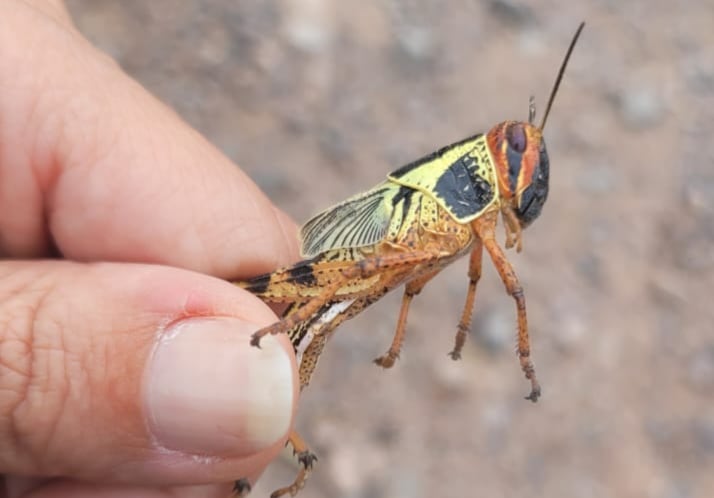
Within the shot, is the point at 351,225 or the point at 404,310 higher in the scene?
the point at 351,225

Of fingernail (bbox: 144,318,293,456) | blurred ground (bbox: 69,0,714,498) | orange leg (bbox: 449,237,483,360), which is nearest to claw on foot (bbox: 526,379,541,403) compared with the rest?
orange leg (bbox: 449,237,483,360)

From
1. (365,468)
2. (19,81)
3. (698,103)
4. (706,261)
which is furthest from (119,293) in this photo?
(698,103)

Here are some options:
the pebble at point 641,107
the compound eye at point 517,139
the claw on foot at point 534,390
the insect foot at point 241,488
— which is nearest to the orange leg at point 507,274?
the claw on foot at point 534,390

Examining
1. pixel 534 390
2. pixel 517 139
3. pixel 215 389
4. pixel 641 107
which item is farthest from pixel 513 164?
pixel 641 107

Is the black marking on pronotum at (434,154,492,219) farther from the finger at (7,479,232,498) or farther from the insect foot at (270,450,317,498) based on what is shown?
the finger at (7,479,232,498)

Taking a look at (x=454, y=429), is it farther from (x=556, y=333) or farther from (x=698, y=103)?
(x=698, y=103)

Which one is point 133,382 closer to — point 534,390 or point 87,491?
point 87,491
